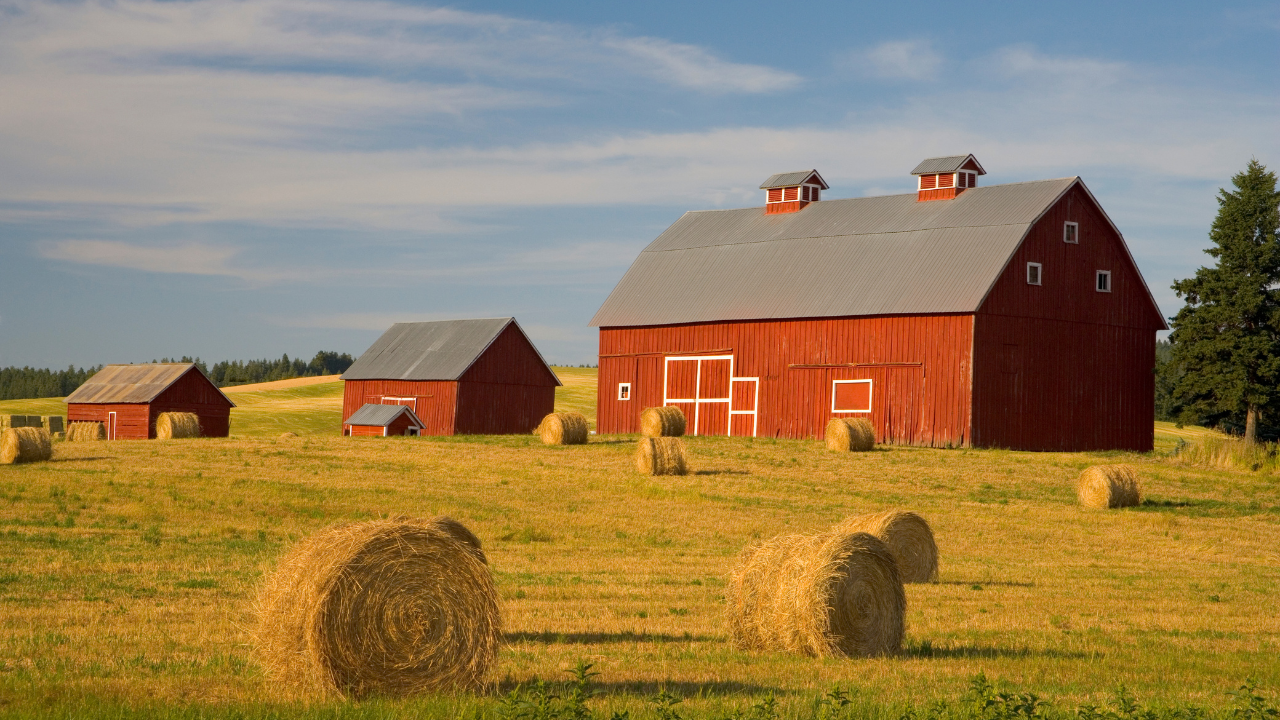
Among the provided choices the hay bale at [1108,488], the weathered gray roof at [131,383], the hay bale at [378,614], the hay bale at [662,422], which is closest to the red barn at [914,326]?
the hay bale at [662,422]

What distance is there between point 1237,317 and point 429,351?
1422 inches

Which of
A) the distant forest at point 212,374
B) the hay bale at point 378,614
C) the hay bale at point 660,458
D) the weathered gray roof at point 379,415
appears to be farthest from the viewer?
the distant forest at point 212,374

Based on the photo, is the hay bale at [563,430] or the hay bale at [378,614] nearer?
the hay bale at [378,614]

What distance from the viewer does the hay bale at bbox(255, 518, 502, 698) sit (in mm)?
10383

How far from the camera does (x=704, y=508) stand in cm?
2961

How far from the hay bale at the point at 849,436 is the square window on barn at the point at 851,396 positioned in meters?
3.57

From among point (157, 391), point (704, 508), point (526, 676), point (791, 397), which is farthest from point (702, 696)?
point (157, 391)

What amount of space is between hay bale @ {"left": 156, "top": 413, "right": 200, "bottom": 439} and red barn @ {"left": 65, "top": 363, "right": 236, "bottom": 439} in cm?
1264

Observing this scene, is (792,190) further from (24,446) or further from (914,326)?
(24,446)

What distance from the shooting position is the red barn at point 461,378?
202 ft

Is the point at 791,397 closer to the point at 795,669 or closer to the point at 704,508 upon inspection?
the point at 704,508

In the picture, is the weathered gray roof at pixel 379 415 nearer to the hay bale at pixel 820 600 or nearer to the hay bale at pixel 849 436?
the hay bale at pixel 849 436

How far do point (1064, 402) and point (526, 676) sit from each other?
36.1 metres

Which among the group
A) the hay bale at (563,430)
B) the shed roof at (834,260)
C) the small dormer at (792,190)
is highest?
the small dormer at (792,190)
